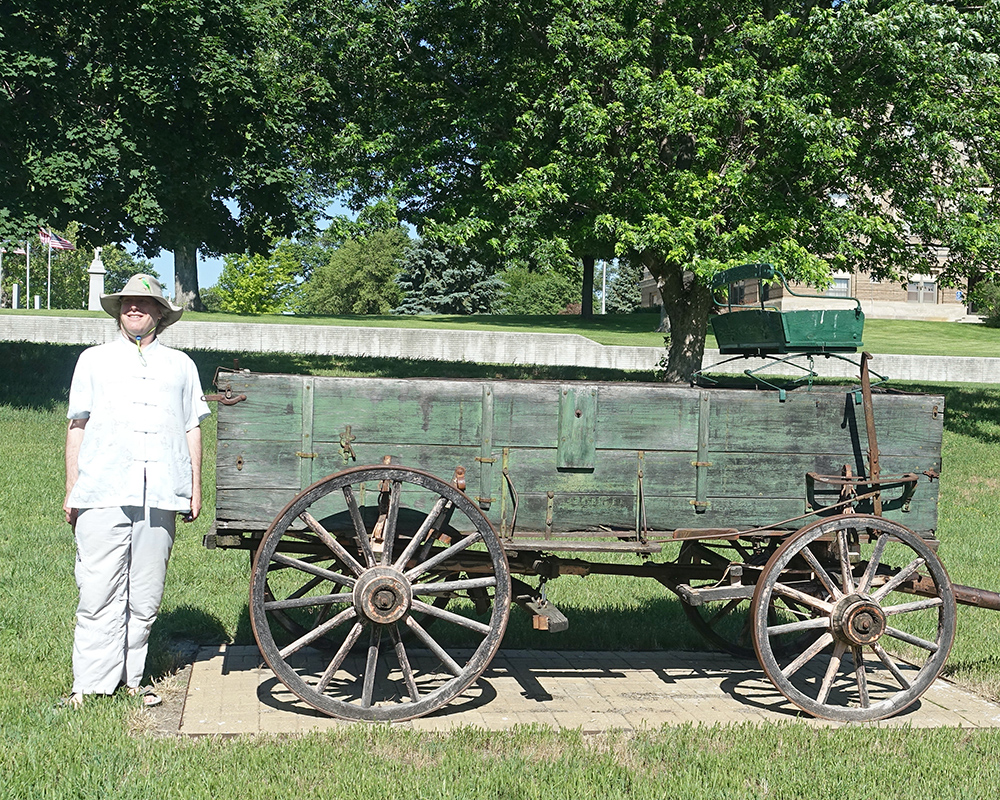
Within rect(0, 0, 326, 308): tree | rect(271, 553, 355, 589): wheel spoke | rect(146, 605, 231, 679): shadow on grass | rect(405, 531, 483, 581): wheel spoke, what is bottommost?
rect(146, 605, 231, 679): shadow on grass

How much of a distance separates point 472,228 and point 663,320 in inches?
889

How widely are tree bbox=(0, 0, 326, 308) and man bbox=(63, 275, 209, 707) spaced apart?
12.3 metres

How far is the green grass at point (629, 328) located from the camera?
114ft

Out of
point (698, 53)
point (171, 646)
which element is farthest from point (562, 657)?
point (698, 53)

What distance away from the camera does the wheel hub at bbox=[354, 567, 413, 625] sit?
15.7 feet

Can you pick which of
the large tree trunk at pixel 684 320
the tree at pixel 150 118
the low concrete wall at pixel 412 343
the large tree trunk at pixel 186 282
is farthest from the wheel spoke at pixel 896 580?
the large tree trunk at pixel 186 282

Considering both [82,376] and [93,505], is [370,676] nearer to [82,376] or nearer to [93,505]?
[93,505]

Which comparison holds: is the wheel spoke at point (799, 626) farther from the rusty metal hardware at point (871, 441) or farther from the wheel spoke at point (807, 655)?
the rusty metal hardware at point (871, 441)

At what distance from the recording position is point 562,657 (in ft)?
21.1

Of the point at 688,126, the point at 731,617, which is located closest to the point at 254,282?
the point at 688,126

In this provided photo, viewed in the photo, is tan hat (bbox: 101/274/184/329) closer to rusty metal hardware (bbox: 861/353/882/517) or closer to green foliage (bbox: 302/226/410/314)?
rusty metal hardware (bbox: 861/353/882/517)

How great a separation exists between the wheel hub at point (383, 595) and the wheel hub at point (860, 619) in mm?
2209

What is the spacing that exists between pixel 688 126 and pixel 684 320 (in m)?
4.45

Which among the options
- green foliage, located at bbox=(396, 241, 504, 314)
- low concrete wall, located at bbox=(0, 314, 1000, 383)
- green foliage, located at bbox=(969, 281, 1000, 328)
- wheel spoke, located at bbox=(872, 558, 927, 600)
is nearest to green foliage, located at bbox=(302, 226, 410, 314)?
green foliage, located at bbox=(396, 241, 504, 314)
